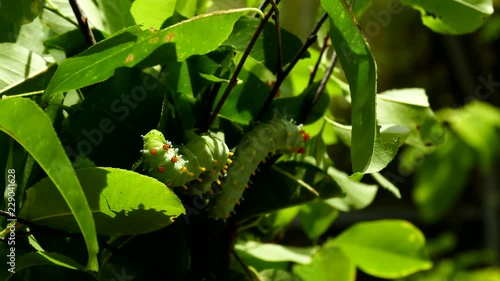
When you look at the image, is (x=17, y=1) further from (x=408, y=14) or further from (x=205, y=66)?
(x=408, y=14)

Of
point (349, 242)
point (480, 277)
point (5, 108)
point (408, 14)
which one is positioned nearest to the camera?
point (5, 108)

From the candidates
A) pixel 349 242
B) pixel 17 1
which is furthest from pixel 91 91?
pixel 349 242

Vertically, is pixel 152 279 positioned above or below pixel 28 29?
below

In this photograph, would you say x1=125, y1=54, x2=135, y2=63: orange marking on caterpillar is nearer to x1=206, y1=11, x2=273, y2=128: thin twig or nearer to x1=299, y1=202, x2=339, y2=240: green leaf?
x1=206, y1=11, x2=273, y2=128: thin twig

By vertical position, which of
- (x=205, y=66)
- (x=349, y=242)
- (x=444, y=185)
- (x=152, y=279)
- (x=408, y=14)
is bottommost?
(x=444, y=185)

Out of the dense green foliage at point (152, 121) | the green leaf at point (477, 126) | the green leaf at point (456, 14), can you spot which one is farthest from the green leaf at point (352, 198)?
the green leaf at point (477, 126)

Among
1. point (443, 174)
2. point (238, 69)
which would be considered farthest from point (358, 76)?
point (443, 174)

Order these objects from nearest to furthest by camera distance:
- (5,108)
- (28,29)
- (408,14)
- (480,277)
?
(5,108) → (28,29) → (480,277) → (408,14)

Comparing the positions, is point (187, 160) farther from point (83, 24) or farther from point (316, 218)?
point (316, 218)

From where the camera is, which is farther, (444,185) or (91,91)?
(444,185)
